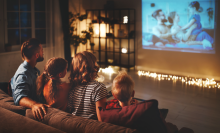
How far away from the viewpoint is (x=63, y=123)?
45.3 inches

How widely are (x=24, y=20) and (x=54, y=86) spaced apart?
416cm

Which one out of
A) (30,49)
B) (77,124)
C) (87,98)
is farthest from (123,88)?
(30,49)

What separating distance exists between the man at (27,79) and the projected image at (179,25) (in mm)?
4393

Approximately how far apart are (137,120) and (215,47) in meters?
4.56

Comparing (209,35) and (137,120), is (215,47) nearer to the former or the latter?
(209,35)

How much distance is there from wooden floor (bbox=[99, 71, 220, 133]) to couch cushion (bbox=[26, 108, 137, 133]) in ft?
6.10

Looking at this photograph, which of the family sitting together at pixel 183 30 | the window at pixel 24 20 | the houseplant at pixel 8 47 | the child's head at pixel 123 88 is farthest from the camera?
the family sitting together at pixel 183 30

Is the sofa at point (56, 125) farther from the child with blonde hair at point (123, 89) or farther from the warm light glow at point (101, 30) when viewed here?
the warm light glow at point (101, 30)

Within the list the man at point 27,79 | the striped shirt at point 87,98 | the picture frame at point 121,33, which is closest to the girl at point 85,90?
the striped shirt at point 87,98

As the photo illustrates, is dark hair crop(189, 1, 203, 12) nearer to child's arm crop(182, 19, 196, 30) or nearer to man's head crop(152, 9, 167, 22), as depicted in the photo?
child's arm crop(182, 19, 196, 30)

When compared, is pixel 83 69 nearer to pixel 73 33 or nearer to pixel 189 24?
pixel 189 24

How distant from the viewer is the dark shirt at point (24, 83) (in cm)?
161

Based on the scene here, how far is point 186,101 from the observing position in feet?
11.6

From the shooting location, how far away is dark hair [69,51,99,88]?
62.8 inches
